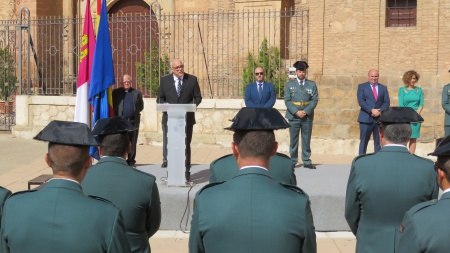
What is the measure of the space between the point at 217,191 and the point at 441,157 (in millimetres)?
1082

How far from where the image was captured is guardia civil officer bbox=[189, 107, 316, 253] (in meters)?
3.65

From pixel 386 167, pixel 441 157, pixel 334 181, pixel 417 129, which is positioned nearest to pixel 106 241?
pixel 441 157

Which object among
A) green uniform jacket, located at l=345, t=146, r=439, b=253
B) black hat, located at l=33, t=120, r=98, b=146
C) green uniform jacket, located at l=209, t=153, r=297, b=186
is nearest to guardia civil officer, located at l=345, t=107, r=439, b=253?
green uniform jacket, located at l=345, t=146, r=439, b=253

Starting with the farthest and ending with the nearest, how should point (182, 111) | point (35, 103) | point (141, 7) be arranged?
point (141, 7)
point (35, 103)
point (182, 111)

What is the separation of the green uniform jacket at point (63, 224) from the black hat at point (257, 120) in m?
0.77

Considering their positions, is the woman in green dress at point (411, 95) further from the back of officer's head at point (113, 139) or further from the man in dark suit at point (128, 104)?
the back of officer's head at point (113, 139)

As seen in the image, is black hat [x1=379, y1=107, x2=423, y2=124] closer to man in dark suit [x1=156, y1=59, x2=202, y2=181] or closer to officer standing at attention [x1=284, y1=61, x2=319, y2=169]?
man in dark suit [x1=156, y1=59, x2=202, y2=181]

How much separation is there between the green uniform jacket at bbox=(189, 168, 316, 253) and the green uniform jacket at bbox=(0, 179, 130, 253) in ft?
1.35

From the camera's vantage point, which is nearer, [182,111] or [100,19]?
[182,111]

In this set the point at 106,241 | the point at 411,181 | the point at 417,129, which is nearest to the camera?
the point at 106,241

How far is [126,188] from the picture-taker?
512 cm

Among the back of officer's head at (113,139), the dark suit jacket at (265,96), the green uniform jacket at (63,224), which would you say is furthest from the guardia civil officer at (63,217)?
the dark suit jacket at (265,96)

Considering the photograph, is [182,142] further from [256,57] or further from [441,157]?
[256,57]

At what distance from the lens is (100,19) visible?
1116 cm
